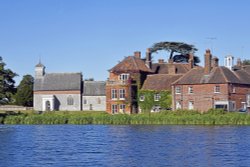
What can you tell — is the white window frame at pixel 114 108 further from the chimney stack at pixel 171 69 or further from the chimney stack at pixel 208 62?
the chimney stack at pixel 208 62

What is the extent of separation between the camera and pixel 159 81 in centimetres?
7831

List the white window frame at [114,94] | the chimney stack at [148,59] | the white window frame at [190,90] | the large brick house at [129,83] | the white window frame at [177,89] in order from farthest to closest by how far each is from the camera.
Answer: the chimney stack at [148,59] < the white window frame at [114,94] < the large brick house at [129,83] < the white window frame at [177,89] < the white window frame at [190,90]

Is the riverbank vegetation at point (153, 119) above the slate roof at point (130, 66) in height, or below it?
below

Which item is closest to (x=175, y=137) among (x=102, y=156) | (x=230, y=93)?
(x=102, y=156)

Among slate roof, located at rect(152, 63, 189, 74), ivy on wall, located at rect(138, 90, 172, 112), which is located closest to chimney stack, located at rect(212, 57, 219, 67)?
ivy on wall, located at rect(138, 90, 172, 112)

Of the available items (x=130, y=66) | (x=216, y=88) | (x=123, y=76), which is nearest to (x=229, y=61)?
(x=216, y=88)

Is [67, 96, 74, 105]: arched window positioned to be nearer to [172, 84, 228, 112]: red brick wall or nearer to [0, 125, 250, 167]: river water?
[172, 84, 228, 112]: red brick wall

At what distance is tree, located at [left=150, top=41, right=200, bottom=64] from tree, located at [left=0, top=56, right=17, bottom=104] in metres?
42.5

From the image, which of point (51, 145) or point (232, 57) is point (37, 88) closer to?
point (232, 57)

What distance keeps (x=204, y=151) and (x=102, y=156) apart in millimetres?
5988

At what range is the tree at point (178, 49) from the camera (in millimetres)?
106438

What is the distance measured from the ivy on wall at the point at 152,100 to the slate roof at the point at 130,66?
3.50m

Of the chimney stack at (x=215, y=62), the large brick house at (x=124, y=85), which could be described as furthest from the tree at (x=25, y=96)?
the chimney stack at (x=215, y=62)

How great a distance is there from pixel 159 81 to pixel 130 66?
4417 mm
